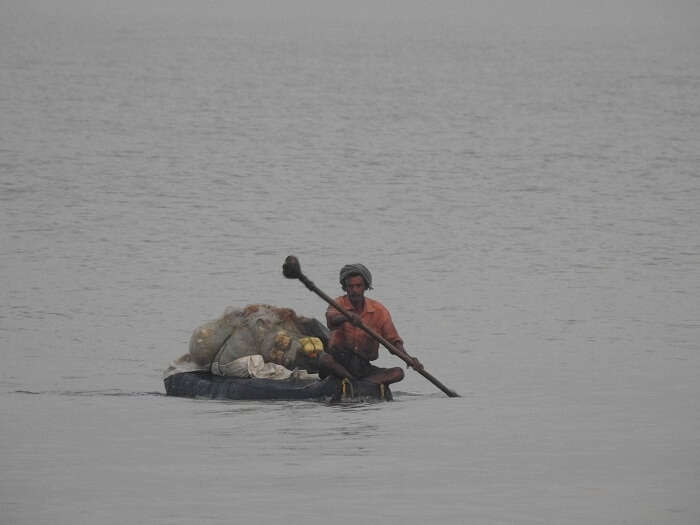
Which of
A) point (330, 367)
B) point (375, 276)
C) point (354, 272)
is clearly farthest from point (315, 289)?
point (375, 276)

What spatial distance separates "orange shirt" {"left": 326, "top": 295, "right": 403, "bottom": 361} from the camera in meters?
11.6

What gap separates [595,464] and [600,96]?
44956 mm

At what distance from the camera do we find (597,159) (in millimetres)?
37906

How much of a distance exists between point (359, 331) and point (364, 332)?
58 millimetres

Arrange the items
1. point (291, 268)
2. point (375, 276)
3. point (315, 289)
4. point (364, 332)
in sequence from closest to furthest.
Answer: point (291, 268)
point (315, 289)
point (364, 332)
point (375, 276)

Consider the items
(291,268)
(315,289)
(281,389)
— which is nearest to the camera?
(291,268)

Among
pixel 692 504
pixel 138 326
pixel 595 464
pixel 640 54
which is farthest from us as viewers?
pixel 640 54

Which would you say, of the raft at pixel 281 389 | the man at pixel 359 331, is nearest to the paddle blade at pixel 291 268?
the man at pixel 359 331

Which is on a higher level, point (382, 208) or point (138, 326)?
Result: point (382, 208)

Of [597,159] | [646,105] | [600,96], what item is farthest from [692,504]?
[600,96]

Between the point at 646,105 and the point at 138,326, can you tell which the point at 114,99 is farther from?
the point at 138,326

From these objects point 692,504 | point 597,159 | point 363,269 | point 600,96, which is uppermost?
point 600,96

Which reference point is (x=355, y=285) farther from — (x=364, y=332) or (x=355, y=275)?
(x=364, y=332)

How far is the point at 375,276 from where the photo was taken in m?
20.9
